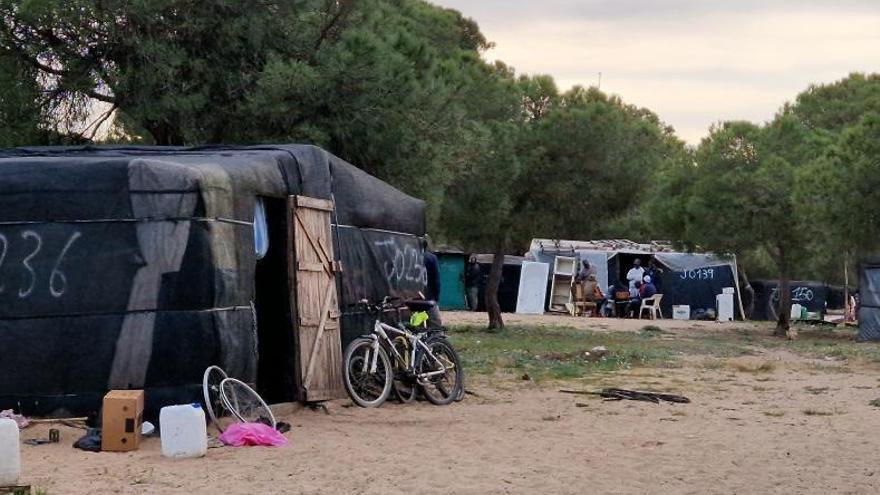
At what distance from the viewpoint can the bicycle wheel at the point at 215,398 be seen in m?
10.4

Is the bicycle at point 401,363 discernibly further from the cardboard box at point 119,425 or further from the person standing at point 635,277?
the person standing at point 635,277

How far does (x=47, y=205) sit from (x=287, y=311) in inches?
105

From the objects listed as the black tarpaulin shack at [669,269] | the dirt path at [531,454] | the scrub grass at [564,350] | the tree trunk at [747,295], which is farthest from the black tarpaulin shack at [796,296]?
the dirt path at [531,454]

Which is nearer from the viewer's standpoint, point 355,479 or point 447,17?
point 355,479

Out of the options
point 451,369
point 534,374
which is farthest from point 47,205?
point 534,374

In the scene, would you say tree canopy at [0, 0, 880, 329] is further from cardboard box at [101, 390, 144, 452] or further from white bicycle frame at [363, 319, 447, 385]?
cardboard box at [101, 390, 144, 452]

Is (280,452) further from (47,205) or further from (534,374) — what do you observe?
(534,374)

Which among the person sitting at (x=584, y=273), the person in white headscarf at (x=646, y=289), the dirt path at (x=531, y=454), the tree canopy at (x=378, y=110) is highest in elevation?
the tree canopy at (x=378, y=110)

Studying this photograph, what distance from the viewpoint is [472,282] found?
131 ft

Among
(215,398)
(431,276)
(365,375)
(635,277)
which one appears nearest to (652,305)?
(635,277)

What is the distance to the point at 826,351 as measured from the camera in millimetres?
23328

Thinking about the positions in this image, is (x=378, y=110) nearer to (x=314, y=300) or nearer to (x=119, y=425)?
(x=314, y=300)

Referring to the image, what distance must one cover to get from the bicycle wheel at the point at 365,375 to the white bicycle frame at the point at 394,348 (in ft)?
0.12

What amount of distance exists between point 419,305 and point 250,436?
4479mm
